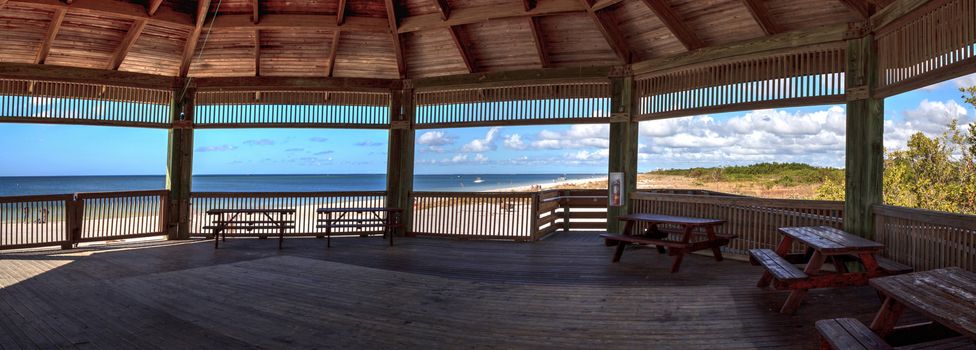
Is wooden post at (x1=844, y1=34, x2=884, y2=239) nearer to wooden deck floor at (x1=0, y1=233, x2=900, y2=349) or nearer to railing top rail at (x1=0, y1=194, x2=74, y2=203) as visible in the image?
wooden deck floor at (x1=0, y1=233, x2=900, y2=349)

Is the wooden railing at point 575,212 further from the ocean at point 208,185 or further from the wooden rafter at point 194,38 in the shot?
the ocean at point 208,185

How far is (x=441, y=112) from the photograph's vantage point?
9547 mm

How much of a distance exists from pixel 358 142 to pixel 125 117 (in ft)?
208

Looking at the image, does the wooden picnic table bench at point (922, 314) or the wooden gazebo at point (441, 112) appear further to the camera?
the wooden gazebo at point (441, 112)

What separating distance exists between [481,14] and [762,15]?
3999 millimetres

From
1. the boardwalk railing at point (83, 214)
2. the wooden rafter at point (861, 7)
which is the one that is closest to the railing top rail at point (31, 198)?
the boardwalk railing at point (83, 214)

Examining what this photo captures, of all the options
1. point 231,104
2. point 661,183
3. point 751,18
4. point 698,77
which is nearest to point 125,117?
point 231,104

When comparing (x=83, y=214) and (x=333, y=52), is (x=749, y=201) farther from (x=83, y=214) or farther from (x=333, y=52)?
(x=83, y=214)

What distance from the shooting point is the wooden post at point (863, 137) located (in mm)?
5762

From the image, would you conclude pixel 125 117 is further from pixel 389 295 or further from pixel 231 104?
pixel 389 295

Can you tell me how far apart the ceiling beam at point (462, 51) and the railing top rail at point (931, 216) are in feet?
20.9

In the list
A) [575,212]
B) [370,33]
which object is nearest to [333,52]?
[370,33]

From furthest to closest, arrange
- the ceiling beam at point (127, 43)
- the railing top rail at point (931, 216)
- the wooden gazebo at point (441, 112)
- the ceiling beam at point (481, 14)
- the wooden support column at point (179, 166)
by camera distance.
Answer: the wooden support column at point (179, 166) → the ceiling beam at point (127, 43) → the ceiling beam at point (481, 14) → the railing top rail at point (931, 216) → the wooden gazebo at point (441, 112)

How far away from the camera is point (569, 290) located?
5.02 m
